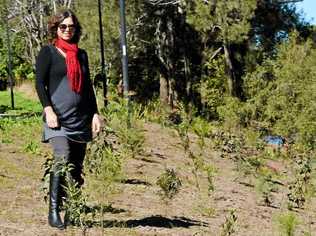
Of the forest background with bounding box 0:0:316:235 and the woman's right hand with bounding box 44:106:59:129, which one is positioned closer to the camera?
the woman's right hand with bounding box 44:106:59:129

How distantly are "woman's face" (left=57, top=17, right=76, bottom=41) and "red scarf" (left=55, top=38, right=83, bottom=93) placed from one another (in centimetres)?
4

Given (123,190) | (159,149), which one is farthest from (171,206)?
(159,149)

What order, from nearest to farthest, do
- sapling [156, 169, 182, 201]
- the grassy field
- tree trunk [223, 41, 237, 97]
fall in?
the grassy field
sapling [156, 169, 182, 201]
tree trunk [223, 41, 237, 97]

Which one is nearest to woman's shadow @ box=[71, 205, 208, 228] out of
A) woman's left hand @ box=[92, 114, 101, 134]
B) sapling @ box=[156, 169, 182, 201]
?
Answer: sapling @ box=[156, 169, 182, 201]

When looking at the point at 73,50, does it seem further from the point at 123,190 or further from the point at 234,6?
the point at 234,6

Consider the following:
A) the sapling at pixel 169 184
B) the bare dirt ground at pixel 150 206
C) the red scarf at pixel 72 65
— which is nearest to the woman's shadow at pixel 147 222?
the bare dirt ground at pixel 150 206

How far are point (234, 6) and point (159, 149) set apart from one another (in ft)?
48.0

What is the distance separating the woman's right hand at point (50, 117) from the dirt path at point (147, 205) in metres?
0.77

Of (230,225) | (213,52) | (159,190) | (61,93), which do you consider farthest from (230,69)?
(230,225)

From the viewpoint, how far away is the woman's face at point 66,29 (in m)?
5.35

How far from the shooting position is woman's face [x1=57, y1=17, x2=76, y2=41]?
17.5 ft

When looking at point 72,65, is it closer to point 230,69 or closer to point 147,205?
point 147,205

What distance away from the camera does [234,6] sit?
2584 cm

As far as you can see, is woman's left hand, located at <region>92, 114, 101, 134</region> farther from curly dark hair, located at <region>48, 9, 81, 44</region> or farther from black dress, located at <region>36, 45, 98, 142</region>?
curly dark hair, located at <region>48, 9, 81, 44</region>
